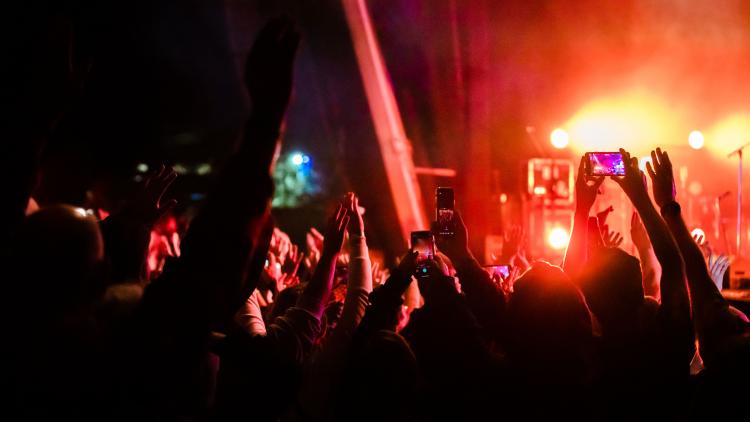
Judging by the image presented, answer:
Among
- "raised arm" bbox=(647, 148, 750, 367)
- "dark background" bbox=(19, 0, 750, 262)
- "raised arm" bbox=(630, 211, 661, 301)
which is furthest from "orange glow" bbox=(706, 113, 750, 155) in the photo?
"raised arm" bbox=(647, 148, 750, 367)

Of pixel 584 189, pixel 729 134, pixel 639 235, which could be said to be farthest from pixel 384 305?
pixel 729 134

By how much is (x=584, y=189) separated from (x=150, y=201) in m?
1.96

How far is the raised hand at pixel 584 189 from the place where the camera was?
283cm

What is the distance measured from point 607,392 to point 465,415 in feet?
1.71

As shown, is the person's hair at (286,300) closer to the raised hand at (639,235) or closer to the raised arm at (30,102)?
the raised arm at (30,102)

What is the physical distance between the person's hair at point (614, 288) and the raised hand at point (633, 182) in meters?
0.30

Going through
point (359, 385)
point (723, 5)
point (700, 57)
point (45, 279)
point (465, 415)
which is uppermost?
point (723, 5)

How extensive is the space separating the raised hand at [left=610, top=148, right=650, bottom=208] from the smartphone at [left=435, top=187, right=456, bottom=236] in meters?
0.74

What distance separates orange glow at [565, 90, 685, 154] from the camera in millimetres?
11359

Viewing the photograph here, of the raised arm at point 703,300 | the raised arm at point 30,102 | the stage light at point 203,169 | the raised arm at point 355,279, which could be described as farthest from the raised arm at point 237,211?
the stage light at point 203,169

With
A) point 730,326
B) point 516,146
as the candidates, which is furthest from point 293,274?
point 516,146

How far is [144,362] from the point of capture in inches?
46.5

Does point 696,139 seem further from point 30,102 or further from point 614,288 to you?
point 30,102

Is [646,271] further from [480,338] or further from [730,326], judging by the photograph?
[480,338]
